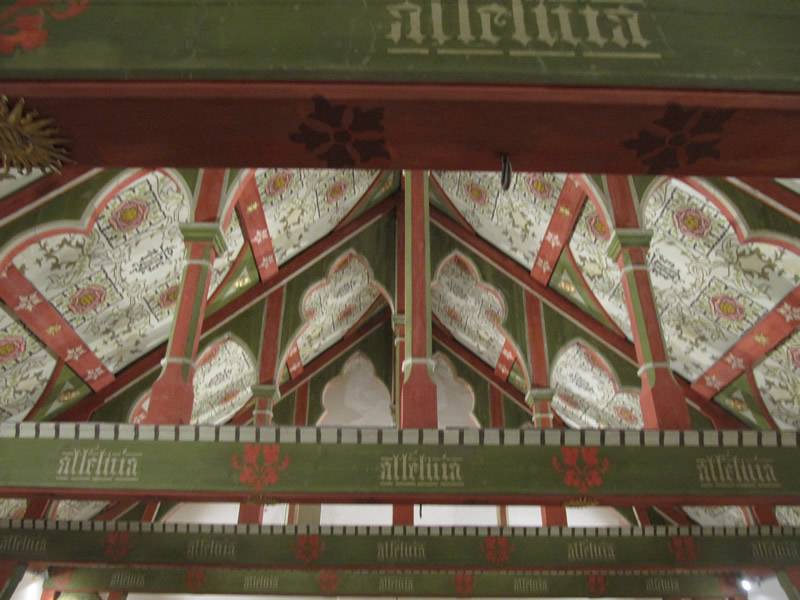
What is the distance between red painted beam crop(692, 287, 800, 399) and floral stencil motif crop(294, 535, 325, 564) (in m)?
5.34

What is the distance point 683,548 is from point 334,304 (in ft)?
22.7

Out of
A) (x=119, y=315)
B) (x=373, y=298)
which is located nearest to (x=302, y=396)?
(x=373, y=298)

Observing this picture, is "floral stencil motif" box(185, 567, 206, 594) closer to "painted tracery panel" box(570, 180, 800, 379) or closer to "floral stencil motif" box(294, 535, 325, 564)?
"floral stencil motif" box(294, 535, 325, 564)

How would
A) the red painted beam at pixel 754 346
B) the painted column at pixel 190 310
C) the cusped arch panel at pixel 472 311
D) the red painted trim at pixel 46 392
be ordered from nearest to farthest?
the painted column at pixel 190 310 → the red painted beam at pixel 754 346 → the red painted trim at pixel 46 392 → the cusped arch panel at pixel 472 311

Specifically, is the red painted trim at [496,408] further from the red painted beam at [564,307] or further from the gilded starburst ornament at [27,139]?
the gilded starburst ornament at [27,139]

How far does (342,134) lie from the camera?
2486mm

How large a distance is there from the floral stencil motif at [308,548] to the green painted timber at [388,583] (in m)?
0.81

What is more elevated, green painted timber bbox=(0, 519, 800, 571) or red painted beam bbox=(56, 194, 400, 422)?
red painted beam bbox=(56, 194, 400, 422)

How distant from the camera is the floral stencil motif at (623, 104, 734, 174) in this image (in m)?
2.38

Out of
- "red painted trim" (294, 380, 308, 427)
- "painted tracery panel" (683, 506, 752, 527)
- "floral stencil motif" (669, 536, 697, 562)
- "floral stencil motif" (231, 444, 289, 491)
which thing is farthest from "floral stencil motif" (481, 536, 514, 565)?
"red painted trim" (294, 380, 308, 427)

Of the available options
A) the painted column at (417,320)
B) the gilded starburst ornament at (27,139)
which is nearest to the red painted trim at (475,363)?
the painted column at (417,320)

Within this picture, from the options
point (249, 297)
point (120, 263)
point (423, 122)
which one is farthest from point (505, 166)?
point (249, 297)

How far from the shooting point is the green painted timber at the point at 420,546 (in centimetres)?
668

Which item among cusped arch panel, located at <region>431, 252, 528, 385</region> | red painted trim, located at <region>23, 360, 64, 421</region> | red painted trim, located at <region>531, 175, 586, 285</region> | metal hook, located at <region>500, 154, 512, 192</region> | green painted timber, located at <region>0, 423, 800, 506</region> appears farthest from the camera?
cusped arch panel, located at <region>431, 252, 528, 385</region>
